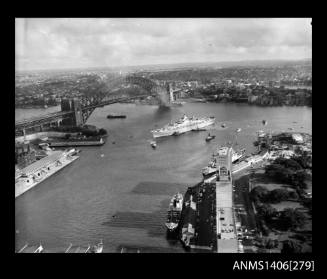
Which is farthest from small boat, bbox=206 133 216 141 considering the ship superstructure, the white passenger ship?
the ship superstructure

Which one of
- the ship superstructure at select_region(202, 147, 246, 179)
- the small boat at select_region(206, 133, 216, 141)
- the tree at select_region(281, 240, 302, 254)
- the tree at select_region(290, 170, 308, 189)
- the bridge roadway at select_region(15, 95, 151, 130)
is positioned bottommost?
the tree at select_region(281, 240, 302, 254)

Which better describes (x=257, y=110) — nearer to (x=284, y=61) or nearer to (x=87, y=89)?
(x=284, y=61)

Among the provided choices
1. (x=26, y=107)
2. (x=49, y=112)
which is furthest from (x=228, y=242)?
(x=49, y=112)

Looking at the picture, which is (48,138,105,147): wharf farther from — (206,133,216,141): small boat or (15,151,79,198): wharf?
(206,133,216,141): small boat

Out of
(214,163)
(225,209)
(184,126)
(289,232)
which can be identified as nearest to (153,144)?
(184,126)

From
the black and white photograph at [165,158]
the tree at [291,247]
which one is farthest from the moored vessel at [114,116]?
the tree at [291,247]

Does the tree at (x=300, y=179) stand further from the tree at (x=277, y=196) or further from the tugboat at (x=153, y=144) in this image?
the tugboat at (x=153, y=144)
